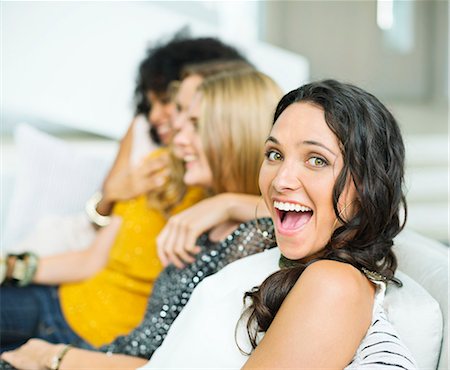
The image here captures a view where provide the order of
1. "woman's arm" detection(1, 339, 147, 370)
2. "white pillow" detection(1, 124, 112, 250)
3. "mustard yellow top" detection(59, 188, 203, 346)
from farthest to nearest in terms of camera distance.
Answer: "white pillow" detection(1, 124, 112, 250) → "mustard yellow top" detection(59, 188, 203, 346) → "woman's arm" detection(1, 339, 147, 370)

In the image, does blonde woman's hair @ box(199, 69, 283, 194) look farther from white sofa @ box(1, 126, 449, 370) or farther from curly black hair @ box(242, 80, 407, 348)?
white sofa @ box(1, 126, 449, 370)

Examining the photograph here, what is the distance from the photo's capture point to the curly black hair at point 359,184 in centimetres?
120

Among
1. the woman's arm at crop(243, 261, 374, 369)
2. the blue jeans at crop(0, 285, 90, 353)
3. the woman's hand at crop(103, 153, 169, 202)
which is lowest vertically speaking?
the blue jeans at crop(0, 285, 90, 353)

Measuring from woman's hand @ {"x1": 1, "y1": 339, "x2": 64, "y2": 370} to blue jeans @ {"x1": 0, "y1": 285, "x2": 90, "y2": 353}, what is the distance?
0.25m

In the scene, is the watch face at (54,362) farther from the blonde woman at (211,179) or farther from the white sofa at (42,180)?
the white sofa at (42,180)

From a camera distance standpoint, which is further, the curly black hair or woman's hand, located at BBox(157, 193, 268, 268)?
woman's hand, located at BBox(157, 193, 268, 268)

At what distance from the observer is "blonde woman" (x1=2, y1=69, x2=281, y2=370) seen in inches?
61.7

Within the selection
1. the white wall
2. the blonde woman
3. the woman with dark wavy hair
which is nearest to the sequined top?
the blonde woman

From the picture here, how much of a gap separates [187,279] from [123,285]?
470mm

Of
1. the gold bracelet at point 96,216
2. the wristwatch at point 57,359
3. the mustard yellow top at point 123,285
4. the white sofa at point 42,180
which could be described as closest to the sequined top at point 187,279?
the wristwatch at point 57,359

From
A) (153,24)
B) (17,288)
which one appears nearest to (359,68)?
(153,24)

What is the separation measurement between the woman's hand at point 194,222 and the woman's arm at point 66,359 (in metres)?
0.24

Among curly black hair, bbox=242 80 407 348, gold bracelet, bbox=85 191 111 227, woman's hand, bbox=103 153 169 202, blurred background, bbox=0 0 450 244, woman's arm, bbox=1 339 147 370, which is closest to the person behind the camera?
curly black hair, bbox=242 80 407 348

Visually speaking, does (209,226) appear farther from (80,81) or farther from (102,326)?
(80,81)
